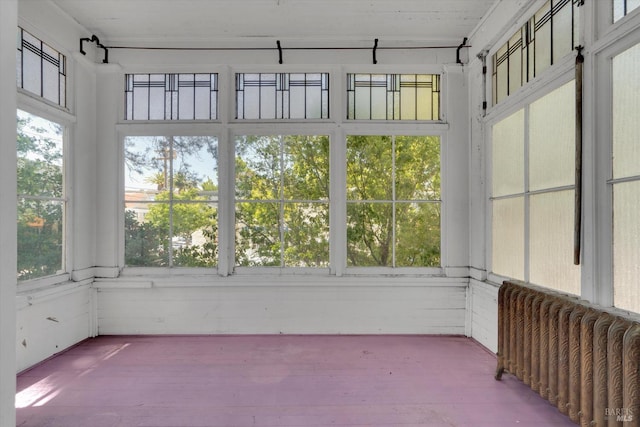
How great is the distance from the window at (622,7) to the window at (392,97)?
5.57 feet

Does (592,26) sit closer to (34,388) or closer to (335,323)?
(335,323)

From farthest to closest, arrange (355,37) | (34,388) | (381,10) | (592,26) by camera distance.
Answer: (355,37) → (381,10) → (34,388) → (592,26)

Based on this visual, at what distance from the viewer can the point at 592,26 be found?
1992mm

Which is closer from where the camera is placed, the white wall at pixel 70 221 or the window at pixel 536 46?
the window at pixel 536 46

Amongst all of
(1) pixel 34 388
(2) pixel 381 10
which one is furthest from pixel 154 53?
(1) pixel 34 388

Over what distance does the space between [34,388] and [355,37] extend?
412 cm

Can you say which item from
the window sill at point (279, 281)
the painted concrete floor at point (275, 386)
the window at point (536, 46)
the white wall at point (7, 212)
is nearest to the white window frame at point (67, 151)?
the window sill at point (279, 281)

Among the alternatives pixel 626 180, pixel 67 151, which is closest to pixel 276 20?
pixel 67 151

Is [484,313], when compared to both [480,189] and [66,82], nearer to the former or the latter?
[480,189]

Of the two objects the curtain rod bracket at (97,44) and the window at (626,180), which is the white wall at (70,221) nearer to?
the curtain rod bracket at (97,44)

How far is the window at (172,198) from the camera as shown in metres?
3.50

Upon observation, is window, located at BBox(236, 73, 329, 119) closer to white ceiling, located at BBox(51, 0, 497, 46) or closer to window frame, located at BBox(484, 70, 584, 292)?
white ceiling, located at BBox(51, 0, 497, 46)

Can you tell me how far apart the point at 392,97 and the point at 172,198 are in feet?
8.62

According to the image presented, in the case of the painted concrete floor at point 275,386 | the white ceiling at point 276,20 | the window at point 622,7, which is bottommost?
the painted concrete floor at point 275,386
